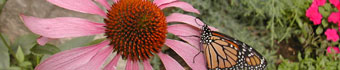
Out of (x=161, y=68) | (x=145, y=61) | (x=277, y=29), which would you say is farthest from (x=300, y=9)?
(x=145, y=61)

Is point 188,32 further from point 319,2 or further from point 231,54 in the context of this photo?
point 319,2

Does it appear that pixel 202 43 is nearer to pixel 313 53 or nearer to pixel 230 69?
pixel 230 69

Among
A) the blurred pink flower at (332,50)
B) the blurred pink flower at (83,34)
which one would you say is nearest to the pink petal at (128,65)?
the blurred pink flower at (83,34)

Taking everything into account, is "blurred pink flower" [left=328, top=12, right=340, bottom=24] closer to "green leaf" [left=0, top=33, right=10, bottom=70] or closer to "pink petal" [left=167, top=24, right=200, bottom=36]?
"pink petal" [left=167, top=24, right=200, bottom=36]

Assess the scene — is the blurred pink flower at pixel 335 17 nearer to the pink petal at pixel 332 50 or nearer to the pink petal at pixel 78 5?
the pink petal at pixel 332 50

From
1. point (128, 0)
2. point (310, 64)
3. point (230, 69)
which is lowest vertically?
point (310, 64)

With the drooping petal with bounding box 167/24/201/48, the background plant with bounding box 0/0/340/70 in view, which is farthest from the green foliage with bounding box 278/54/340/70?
the drooping petal with bounding box 167/24/201/48
